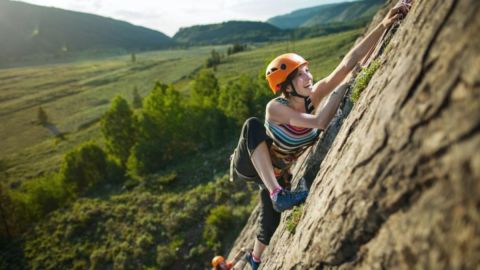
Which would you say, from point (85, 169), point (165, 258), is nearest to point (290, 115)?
point (165, 258)

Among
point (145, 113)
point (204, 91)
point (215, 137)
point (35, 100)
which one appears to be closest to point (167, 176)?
point (215, 137)

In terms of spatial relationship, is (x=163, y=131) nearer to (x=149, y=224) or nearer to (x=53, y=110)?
(x=149, y=224)

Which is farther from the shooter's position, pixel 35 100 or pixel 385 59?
pixel 35 100

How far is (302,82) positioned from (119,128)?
57.6 m

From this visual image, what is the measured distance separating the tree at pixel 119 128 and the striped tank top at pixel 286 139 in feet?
183

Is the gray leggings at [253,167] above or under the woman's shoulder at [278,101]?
under

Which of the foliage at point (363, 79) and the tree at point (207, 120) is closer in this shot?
the foliage at point (363, 79)

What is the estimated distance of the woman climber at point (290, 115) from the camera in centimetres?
684

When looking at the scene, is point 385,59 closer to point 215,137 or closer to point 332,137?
point 332,137

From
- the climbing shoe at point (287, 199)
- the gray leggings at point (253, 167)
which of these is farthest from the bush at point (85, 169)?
the climbing shoe at point (287, 199)

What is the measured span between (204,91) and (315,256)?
6365 centimetres

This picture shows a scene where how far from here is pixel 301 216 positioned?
682cm

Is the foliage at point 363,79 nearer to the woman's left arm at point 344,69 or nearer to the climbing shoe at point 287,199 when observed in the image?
the woman's left arm at point 344,69

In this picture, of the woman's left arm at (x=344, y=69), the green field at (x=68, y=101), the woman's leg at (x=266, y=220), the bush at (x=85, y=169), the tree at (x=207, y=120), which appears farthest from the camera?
the green field at (x=68, y=101)
